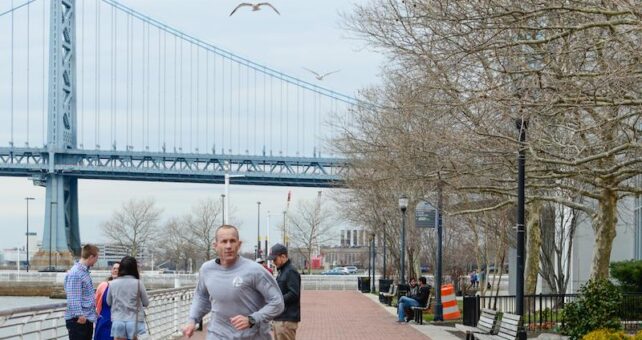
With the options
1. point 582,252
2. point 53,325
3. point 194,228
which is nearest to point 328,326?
point 53,325

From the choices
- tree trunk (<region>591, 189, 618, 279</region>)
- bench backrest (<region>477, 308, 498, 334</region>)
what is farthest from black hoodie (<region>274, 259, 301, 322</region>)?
tree trunk (<region>591, 189, 618, 279</region>)

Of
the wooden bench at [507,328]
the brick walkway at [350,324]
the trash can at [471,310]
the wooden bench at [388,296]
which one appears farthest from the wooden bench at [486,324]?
the wooden bench at [388,296]

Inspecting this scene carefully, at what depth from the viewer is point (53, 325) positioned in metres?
16.1

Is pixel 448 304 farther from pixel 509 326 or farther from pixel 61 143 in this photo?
pixel 61 143

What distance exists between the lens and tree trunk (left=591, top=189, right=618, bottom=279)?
23.7 metres

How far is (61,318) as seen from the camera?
16.5 metres

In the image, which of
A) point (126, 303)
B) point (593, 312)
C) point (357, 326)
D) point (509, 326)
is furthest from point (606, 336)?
point (357, 326)

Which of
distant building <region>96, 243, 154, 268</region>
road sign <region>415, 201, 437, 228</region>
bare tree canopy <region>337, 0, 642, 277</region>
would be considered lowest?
distant building <region>96, 243, 154, 268</region>

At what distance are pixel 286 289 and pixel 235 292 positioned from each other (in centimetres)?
580

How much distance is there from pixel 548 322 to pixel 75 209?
78477mm

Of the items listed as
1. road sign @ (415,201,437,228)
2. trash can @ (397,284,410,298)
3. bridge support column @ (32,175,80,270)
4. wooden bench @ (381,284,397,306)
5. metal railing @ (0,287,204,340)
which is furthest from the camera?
bridge support column @ (32,175,80,270)

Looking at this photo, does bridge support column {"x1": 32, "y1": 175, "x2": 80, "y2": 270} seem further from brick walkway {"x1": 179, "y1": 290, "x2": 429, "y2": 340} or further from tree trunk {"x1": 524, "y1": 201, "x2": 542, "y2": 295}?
tree trunk {"x1": 524, "y1": 201, "x2": 542, "y2": 295}

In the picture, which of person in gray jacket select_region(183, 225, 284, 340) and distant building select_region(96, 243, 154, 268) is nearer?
person in gray jacket select_region(183, 225, 284, 340)

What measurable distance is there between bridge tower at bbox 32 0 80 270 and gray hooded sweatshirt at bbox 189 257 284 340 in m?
88.1
